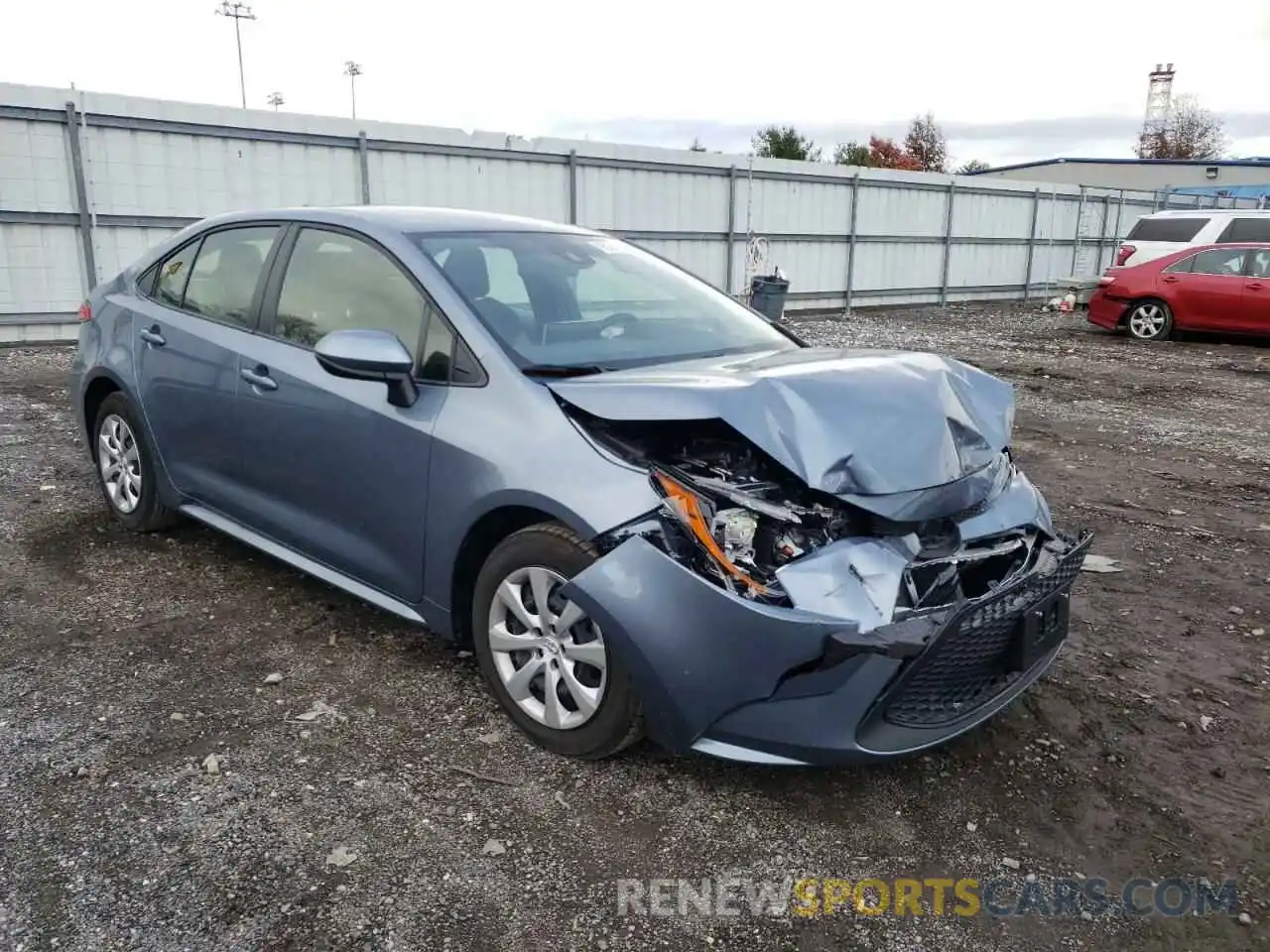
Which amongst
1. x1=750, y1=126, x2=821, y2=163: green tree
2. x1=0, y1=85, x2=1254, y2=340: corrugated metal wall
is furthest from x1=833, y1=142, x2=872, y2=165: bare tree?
x1=0, y1=85, x2=1254, y2=340: corrugated metal wall

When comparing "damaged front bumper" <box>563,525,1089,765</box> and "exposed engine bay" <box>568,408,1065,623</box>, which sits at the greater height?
"exposed engine bay" <box>568,408,1065,623</box>

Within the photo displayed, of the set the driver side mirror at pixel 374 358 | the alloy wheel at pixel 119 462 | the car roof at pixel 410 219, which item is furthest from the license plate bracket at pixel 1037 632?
the alloy wheel at pixel 119 462

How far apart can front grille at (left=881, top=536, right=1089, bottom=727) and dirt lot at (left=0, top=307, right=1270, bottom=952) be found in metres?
0.31

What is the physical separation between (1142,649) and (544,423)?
98.6 inches

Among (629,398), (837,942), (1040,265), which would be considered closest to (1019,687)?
(837,942)

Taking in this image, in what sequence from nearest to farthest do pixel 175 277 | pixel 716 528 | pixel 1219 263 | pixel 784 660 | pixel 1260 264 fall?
pixel 784 660, pixel 716 528, pixel 175 277, pixel 1260 264, pixel 1219 263

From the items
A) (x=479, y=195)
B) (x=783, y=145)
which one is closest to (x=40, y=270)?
(x=479, y=195)

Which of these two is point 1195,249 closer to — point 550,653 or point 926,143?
point 550,653

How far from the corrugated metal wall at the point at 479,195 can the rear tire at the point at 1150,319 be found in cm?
520

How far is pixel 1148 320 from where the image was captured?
562 inches

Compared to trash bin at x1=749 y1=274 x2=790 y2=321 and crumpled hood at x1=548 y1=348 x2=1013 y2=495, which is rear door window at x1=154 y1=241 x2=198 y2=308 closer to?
crumpled hood at x1=548 y1=348 x2=1013 y2=495

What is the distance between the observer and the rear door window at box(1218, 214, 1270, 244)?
14.0 m

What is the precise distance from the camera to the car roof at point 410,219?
357cm

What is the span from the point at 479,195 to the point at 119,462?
30.7 feet
